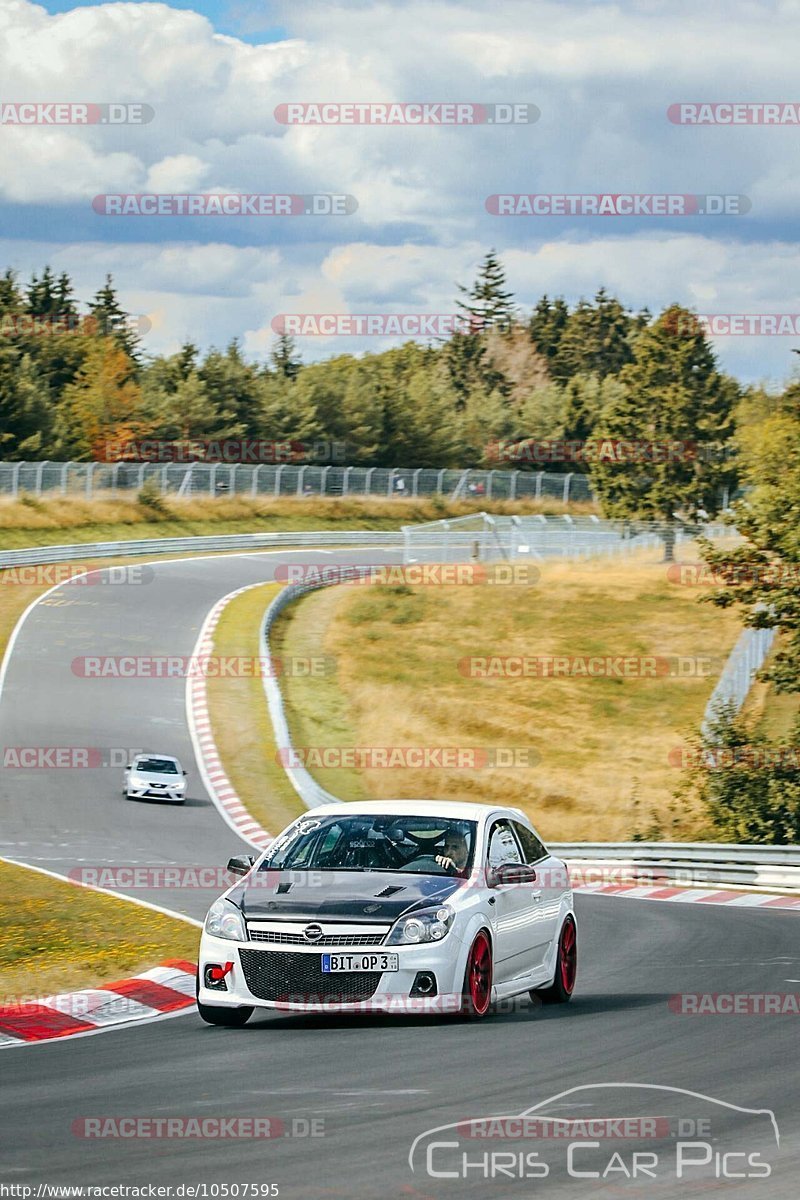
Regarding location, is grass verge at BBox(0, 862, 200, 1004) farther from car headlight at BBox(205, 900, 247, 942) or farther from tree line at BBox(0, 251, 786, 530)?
tree line at BBox(0, 251, 786, 530)

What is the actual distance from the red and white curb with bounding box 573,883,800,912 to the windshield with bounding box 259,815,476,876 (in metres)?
12.9

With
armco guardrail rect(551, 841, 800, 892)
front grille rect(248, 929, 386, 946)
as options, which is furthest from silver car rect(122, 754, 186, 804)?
front grille rect(248, 929, 386, 946)

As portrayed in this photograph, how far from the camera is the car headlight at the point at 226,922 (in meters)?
11.0

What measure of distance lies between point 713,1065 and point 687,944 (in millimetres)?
8216

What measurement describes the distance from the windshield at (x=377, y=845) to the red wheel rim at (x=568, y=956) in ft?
4.60

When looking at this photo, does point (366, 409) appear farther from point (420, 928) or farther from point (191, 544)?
point (420, 928)

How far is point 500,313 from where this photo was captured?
162 meters

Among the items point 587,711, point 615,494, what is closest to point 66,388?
point 615,494

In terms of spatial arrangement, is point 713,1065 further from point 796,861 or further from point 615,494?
point 615,494

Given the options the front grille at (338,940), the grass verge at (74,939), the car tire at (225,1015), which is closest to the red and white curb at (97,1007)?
the grass verge at (74,939)

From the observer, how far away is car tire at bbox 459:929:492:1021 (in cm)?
1116

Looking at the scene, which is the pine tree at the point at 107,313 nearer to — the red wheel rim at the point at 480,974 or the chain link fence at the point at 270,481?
the chain link fence at the point at 270,481

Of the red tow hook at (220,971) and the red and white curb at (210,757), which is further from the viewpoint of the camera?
the red and white curb at (210,757)

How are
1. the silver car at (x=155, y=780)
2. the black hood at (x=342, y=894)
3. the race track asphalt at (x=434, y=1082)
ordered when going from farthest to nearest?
the silver car at (x=155, y=780)
the black hood at (x=342, y=894)
the race track asphalt at (x=434, y=1082)
